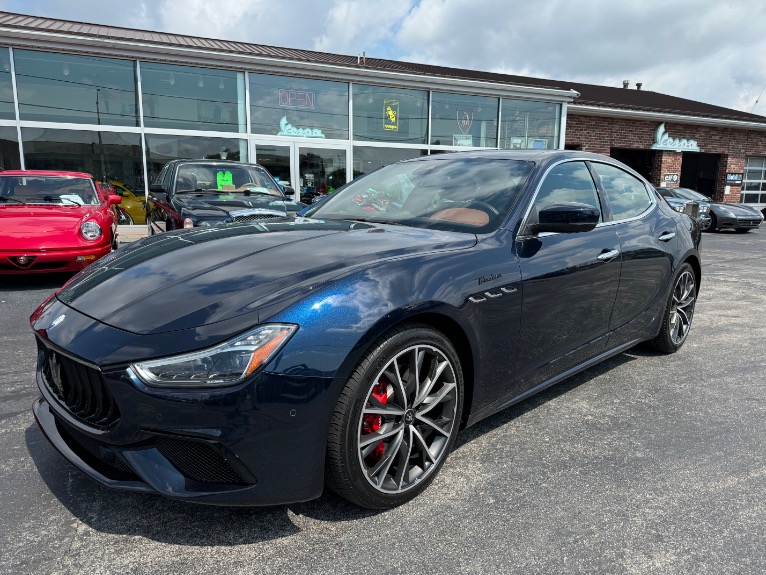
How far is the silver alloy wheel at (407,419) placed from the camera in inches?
83.1

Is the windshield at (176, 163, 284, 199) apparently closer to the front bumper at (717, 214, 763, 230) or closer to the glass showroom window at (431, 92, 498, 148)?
the glass showroom window at (431, 92, 498, 148)

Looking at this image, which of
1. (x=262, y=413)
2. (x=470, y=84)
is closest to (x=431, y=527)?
(x=262, y=413)

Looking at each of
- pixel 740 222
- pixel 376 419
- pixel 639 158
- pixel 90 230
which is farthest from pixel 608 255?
pixel 639 158

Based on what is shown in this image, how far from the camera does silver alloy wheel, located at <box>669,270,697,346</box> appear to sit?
4.21 metres

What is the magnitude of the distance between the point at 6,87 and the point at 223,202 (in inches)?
311

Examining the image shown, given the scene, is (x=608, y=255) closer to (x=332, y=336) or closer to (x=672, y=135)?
(x=332, y=336)

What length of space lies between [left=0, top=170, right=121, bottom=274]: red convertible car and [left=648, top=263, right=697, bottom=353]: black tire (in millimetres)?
5967

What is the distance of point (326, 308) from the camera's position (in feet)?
6.30

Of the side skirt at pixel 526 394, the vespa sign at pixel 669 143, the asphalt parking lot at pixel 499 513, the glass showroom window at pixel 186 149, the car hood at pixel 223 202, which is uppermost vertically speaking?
the vespa sign at pixel 669 143

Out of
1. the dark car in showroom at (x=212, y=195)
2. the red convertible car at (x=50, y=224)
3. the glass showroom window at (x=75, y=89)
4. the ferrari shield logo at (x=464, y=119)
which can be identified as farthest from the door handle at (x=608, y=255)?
the ferrari shield logo at (x=464, y=119)

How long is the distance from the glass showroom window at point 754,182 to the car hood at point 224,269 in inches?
1083

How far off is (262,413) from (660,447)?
2.08 meters

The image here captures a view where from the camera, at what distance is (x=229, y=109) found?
43.4 feet

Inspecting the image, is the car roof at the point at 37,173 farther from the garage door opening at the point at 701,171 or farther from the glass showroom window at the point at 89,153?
the garage door opening at the point at 701,171
